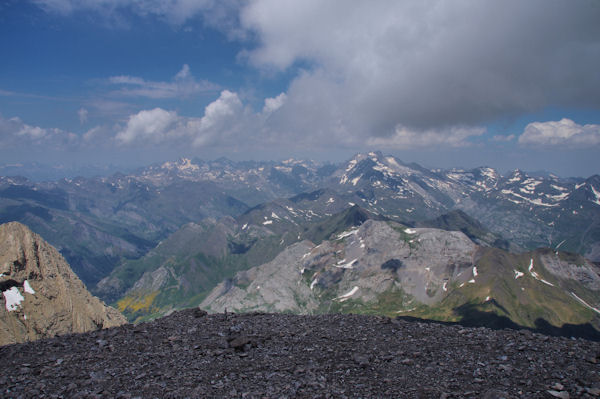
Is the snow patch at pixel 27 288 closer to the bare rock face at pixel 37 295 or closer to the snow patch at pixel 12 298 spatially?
the bare rock face at pixel 37 295

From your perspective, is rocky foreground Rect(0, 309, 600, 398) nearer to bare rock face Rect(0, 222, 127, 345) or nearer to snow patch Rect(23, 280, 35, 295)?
bare rock face Rect(0, 222, 127, 345)

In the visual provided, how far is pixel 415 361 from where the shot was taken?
16.7 metres

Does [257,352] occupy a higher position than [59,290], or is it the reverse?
[257,352]

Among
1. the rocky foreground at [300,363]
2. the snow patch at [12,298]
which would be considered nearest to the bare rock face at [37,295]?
the snow patch at [12,298]

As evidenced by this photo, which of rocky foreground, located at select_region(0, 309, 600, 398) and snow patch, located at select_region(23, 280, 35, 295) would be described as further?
snow patch, located at select_region(23, 280, 35, 295)

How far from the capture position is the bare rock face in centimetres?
4019

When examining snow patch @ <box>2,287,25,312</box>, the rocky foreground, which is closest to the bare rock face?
snow patch @ <box>2,287,25,312</box>

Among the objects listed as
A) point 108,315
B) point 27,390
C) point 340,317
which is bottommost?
point 108,315

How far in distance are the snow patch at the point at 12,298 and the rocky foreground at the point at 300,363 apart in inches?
1104

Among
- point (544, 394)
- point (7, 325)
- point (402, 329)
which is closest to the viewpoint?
point (544, 394)

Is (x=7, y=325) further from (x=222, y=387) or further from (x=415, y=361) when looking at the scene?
(x=415, y=361)

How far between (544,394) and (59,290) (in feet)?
186

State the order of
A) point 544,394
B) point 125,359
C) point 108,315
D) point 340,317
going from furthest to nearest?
point 108,315 < point 340,317 < point 125,359 < point 544,394

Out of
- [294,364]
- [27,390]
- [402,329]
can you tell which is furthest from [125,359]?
[402,329]
